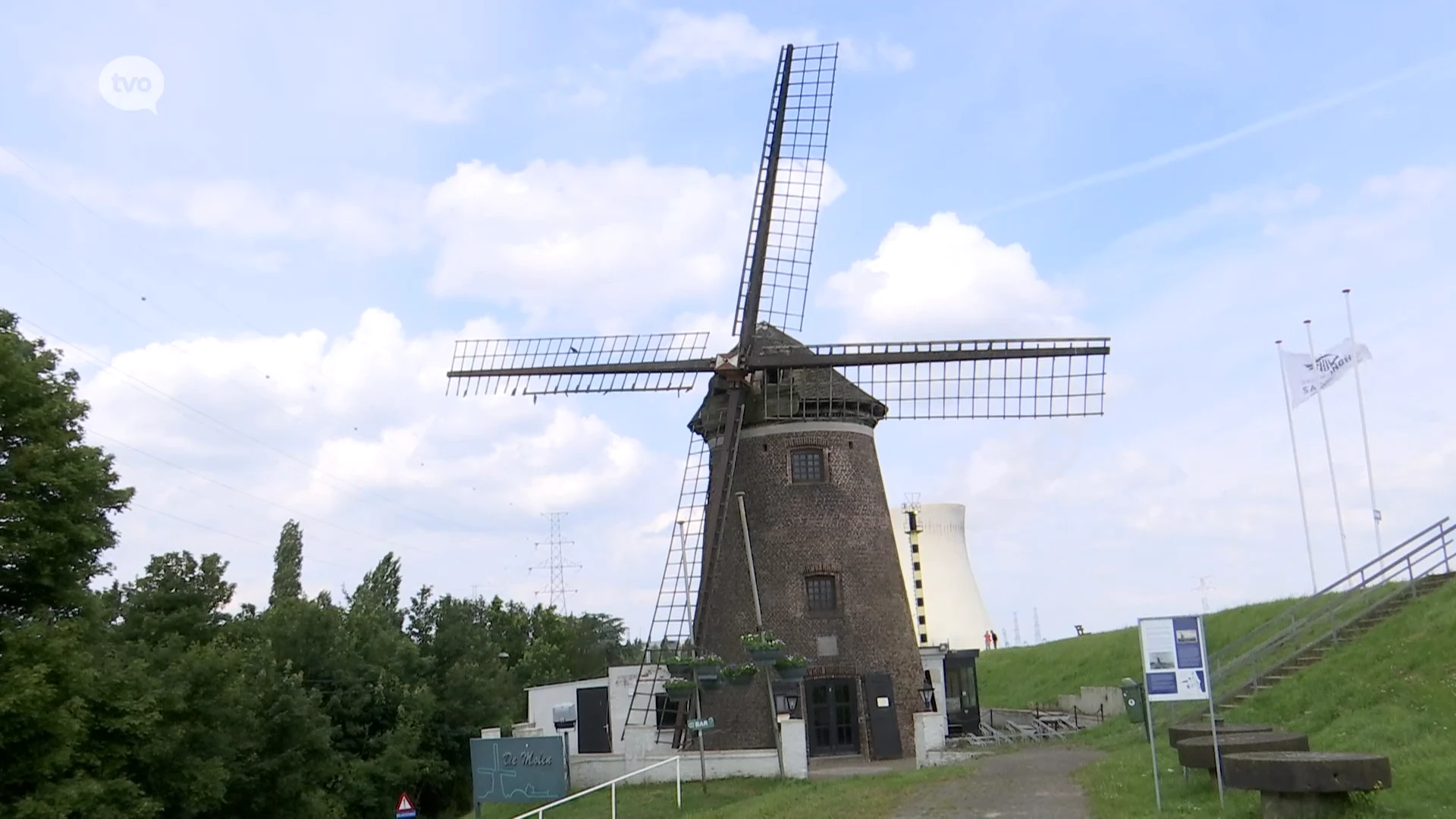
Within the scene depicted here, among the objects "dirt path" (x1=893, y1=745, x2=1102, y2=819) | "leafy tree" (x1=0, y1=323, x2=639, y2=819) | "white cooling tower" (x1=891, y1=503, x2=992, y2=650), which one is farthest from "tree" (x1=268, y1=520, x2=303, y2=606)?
"dirt path" (x1=893, y1=745, x2=1102, y2=819)

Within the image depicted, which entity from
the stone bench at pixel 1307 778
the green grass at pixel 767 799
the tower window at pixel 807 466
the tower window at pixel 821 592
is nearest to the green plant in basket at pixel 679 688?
the green grass at pixel 767 799

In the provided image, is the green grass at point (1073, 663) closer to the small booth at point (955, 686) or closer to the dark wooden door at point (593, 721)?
the small booth at point (955, 686)

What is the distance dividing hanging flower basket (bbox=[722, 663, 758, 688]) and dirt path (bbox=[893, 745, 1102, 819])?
15.0 feet

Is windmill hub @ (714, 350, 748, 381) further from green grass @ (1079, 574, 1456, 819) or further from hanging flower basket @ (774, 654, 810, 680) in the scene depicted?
green grass @ (1079, 574, 1456, 819)

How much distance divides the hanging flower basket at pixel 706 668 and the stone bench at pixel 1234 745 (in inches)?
383

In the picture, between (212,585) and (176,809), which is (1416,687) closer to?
(176,809)

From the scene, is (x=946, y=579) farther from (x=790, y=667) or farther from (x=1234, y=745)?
(x=1234, y=745)

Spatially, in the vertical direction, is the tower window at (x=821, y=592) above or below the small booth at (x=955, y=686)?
above

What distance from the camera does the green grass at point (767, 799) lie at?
15852mm

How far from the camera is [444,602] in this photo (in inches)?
2063

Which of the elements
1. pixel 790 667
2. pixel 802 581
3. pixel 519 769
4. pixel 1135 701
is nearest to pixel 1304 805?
pixel 1135 701

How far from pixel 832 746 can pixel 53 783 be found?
14.8m

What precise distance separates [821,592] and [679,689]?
5082 millimetres

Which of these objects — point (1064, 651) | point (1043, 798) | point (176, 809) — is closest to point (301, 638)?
point (176, 809)
